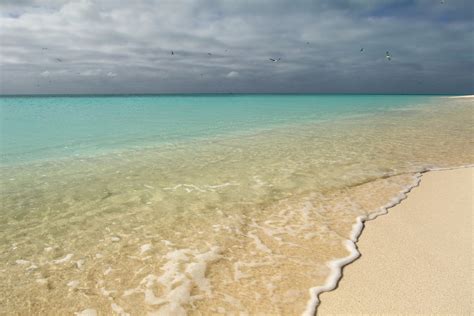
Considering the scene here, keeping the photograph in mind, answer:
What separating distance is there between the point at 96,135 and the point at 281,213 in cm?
1688

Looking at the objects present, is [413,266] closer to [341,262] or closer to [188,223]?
[341,262]

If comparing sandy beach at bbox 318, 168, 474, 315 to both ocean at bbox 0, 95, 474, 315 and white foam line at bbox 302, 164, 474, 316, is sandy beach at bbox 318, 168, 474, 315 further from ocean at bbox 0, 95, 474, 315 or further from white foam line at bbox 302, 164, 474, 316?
ocean at bbox 0, 95, 474, 315

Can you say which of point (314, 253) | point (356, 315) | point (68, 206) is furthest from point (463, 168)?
point (68, 206)

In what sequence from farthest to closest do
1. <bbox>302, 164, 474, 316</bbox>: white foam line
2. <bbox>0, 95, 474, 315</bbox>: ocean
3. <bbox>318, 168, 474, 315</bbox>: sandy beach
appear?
1. <bbox>0, 95, 474, 315</bbox>: ocean
2. <bbox>302, 164, 474, 316</bbox>: white foam line
3. <bbox>318, 168, 474, 315</bbox>: sandy beach

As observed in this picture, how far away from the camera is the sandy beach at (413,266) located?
387 cm

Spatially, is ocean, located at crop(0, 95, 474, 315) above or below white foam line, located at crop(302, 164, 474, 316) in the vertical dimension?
below

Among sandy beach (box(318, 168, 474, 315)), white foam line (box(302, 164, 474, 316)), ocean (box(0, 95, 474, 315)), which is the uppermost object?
sandy beach (box(318, 168, 474, 315))

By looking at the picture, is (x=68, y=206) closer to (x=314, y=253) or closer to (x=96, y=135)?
(x=314, y=253)

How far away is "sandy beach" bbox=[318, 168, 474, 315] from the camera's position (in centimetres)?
387

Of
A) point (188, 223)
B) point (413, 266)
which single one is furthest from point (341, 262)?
point (188, 223)

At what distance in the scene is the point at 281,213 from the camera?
711cm

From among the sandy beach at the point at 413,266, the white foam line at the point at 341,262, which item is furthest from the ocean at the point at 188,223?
the sandy beach at the point at 413,266

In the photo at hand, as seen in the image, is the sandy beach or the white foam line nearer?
the sandy beach

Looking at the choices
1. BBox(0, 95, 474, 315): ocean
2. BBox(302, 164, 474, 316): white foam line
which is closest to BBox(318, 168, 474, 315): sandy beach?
BBox(302, 164, 474, 316): white foam line
